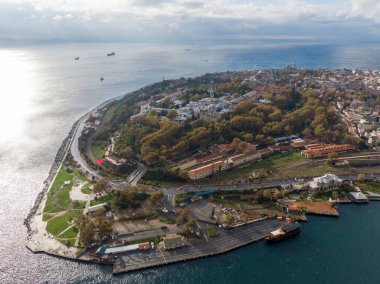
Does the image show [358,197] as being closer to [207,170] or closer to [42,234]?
[207,170]

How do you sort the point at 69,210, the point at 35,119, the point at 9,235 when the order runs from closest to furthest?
1. the point at 9,235
2. the point at 69,210
3. the point at 35,119

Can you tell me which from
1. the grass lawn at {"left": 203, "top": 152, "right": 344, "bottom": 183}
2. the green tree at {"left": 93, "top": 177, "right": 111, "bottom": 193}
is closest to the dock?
the grass lawn at {"left": 203, "top": 152, "right": 344, "bottom": 183}

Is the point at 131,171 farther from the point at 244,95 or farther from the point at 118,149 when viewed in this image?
the point at 244,95

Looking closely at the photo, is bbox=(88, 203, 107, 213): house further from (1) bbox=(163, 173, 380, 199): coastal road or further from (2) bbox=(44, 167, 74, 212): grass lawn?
(1) bbox=(163, 173, 380, 199): coastal road

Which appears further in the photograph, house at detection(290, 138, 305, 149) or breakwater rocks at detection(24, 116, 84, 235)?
house at detection(290, 138, 305, 149)

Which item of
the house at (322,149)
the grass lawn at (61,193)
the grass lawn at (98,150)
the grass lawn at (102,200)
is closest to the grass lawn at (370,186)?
the house at (322,149)

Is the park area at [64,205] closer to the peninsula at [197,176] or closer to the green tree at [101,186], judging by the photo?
the peninsula at [197,176]

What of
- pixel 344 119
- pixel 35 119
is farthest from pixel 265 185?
pixel 35 119
